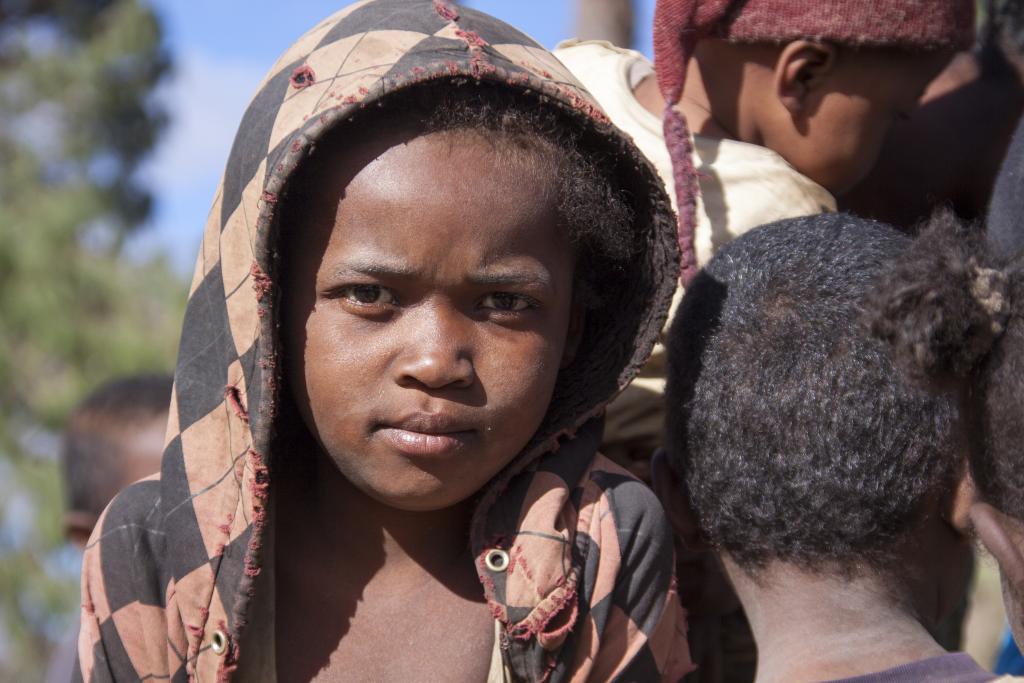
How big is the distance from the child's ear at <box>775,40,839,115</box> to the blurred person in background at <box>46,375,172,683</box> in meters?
2.22

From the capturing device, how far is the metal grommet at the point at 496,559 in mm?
2131

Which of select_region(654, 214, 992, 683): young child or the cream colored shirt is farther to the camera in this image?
the cream colored shirt

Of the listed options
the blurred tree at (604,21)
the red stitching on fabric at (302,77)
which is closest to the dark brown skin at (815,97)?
the red stitching on fabric at (302,77)

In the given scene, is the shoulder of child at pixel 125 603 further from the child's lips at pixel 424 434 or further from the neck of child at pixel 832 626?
the neck of child at pixel 832 626

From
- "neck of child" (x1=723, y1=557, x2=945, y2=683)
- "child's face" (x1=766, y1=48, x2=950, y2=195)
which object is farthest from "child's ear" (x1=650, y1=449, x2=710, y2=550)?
"child's face" (x1=766, y1=48, x2=950, y2=195)

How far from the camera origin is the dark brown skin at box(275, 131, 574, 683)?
78.9 inches

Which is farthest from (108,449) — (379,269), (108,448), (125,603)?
(379,269)

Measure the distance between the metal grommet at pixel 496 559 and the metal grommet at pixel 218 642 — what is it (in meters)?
0.47

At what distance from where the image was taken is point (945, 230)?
72.0 inches

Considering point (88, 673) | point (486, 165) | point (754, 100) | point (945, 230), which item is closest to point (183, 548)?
point (88, 673)

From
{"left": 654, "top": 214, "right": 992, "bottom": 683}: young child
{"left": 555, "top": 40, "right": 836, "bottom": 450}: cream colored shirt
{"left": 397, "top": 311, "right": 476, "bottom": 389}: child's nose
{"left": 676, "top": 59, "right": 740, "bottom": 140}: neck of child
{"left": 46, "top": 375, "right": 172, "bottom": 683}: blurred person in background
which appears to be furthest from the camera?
{"left": 46, "top": 375, "right": 172, "bottom": 683}: blurred person in background

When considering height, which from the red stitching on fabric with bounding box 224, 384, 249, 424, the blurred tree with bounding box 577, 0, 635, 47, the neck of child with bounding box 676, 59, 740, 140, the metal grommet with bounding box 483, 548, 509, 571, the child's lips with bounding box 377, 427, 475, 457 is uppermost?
the blurred tree with bounding box 577, 0, 635, 47

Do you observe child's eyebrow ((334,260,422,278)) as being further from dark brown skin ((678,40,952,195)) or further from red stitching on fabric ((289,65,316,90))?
dark brown skin ((678,40,952,195))

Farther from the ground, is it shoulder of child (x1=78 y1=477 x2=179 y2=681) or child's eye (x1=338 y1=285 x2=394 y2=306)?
child's eye (x1=338 y1=285 x2=394 y2=306)
